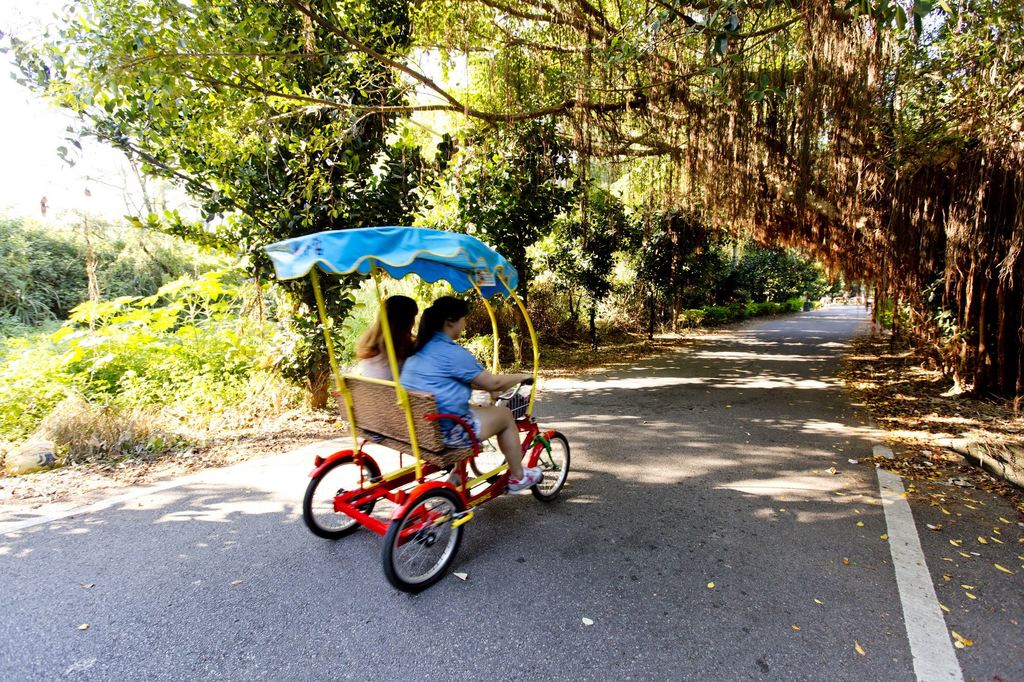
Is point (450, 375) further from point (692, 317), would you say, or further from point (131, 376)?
point (692, 317)

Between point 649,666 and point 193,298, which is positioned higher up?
point 193,298

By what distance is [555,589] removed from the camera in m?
2.97

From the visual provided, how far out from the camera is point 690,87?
6.53 meters

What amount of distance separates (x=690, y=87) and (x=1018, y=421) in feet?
18.5

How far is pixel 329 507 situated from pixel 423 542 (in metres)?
1.10

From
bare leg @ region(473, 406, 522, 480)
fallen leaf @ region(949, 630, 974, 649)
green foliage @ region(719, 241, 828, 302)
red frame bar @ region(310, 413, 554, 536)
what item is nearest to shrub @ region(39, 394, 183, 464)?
red frame bar @ region(310, 413, 554, 536)

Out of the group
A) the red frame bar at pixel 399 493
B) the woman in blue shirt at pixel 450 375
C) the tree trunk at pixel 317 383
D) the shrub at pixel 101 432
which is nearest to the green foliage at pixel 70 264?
the tree trunk at pixel 317 383

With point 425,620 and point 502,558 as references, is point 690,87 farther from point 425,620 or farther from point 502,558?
point 425,620

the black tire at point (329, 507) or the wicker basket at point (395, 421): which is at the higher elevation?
the wicker basket at point (395, 421)

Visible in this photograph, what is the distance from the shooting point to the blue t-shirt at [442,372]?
3303 mm

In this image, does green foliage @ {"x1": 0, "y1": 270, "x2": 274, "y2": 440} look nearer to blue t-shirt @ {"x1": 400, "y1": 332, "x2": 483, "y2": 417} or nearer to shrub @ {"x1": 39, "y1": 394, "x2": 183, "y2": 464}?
shrub @ {"x1": 39, "y1": 394, "x2": 183, "y2": 464}

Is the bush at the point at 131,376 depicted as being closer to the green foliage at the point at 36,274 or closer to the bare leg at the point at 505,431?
the bare leg at the point at 505,431

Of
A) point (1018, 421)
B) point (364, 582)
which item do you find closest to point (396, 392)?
point (364, 582)

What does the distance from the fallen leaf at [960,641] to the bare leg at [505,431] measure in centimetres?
250
